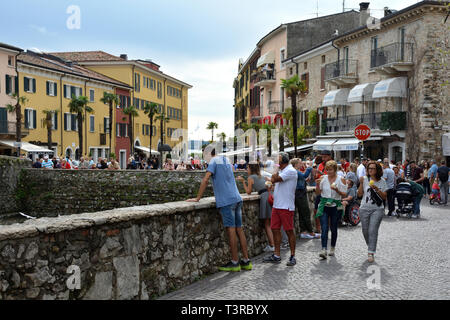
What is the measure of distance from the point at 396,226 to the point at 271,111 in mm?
39205

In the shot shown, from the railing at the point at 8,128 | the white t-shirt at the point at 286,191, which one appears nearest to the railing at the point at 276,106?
the railing at the point at 8,128

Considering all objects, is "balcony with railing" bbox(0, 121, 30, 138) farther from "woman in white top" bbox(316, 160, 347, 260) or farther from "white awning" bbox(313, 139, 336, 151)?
"woman in white top" bbox(316, 160, 347, 260)

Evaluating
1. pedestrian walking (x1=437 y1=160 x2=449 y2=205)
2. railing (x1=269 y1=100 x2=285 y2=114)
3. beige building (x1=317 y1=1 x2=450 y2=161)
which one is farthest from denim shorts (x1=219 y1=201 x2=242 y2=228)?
railing (x1=269 y1=100 x2=285 y2=114)

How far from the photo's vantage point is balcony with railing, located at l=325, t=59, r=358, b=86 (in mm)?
→ 37781

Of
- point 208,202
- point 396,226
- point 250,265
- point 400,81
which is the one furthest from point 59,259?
point 400,81

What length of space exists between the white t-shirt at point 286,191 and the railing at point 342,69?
30.6 meters

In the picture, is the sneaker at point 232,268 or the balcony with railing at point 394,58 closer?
the sneaker at point 232,268

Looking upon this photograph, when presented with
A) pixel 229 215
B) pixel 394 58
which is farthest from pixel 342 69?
pixel 229 215

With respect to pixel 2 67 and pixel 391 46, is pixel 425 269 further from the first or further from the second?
pixel 2 67

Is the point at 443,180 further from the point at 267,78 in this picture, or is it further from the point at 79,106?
the point at 79,106

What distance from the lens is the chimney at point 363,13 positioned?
46.1 m

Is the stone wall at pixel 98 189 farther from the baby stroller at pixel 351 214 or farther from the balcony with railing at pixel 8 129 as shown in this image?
the balcony with railing at pixel 8 129

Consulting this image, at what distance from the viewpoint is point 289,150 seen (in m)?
44.5

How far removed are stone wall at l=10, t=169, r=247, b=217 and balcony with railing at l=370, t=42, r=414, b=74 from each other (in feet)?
49.1
